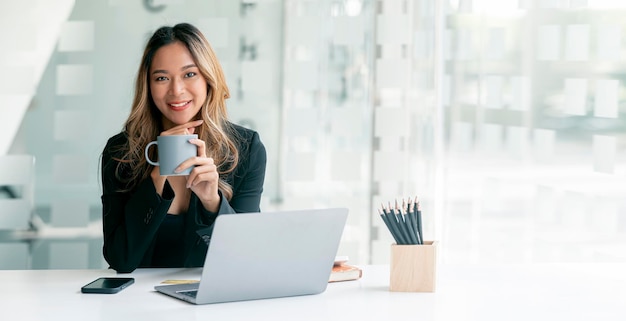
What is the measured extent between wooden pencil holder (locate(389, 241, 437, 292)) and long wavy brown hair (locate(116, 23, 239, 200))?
700 millimetres

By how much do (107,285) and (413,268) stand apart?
2.15 feet

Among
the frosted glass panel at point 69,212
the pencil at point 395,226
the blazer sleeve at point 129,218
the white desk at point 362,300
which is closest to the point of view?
the white desk at point 362,300

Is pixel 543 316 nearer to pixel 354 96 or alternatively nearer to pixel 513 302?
pixel 513 302

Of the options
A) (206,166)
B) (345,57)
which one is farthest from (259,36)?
(206,166)

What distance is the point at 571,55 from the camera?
3.58 m

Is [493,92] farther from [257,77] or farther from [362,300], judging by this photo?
[362,300]

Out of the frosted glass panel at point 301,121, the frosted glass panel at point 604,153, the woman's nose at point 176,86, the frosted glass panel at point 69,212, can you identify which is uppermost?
the woman's nose at point 176,86

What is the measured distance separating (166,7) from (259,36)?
0.41 metres

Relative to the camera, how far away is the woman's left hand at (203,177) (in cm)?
188

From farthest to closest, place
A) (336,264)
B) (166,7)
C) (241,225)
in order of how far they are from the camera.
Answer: (166,7) < (336,264) < (241,225)

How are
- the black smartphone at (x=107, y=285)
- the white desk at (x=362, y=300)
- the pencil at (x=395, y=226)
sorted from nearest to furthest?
the white desk at (x=362, y=300)
the black smartphone at (x=107, y=285)
the pencil at (x=395, y=226)

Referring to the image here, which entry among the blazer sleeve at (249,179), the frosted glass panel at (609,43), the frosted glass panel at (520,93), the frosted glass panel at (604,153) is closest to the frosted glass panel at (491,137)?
the frosted glass panel at (520,93)

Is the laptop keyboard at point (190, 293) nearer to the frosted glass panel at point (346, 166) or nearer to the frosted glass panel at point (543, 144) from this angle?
the frosted glass panel at point (346, 166)

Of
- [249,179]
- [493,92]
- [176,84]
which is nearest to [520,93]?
[493,92]
